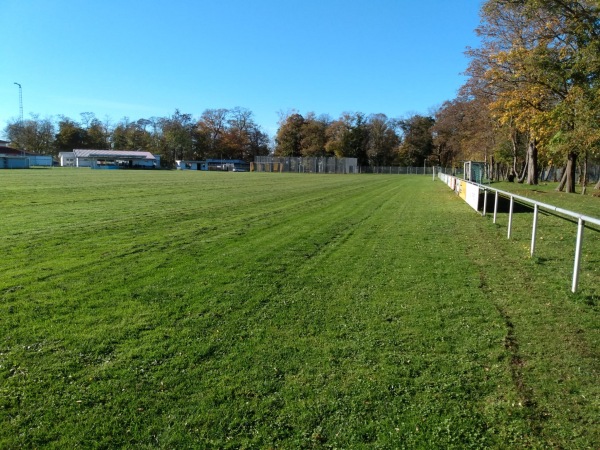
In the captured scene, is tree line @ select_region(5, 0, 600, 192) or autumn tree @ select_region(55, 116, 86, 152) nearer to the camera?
tree line @ select_region(5, 0, 600, 192)

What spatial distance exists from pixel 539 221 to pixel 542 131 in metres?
16.3

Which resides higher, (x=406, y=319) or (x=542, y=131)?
(x=542, y=131)

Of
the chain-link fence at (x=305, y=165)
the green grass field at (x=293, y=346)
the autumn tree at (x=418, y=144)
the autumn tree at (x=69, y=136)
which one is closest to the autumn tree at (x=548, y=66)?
the green grass field at (x=293, y=346)

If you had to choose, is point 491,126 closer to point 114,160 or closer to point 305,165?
point 305,165

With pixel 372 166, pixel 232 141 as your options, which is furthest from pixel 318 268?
pixel 232 141

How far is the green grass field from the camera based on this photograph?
3209 millimetres

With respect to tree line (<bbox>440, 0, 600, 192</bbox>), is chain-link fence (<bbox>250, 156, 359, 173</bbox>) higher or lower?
lower

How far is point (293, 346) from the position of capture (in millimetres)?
4562

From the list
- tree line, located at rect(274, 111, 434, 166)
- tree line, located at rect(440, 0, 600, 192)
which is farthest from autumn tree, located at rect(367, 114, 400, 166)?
tree line, located at rect(440, 0, 600, 192)

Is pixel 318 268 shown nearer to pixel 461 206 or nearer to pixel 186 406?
pixel 186 406

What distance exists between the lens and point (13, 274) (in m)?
6.84

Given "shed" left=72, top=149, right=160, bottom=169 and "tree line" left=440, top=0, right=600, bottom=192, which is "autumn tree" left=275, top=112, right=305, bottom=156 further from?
"tree line" left=440, top=0, right=600, bottom=192

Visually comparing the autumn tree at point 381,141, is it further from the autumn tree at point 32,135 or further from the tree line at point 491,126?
the autumn tree at point 32,135

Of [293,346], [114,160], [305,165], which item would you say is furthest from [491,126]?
[114,160]
